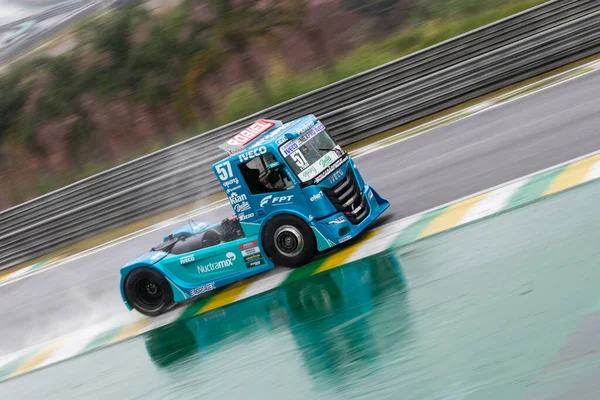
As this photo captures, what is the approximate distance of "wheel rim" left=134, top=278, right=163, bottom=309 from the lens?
10.5 meters

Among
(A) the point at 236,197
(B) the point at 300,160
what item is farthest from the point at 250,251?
(B) the point at 300,160

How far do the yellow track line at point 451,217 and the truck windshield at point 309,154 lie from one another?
1509 mm

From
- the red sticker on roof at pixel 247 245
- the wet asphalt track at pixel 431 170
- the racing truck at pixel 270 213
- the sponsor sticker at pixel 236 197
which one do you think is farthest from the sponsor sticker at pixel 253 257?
the wet asphalt track at pixel 431 170

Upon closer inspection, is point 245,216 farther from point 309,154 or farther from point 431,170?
point 431,170

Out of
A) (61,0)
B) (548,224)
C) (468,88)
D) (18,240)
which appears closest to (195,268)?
(548,224)

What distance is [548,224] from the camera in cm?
796

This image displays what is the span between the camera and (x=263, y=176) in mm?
9836

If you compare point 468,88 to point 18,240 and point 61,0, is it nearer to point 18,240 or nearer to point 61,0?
point 18,240

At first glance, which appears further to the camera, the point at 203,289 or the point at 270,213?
the point at 203,289

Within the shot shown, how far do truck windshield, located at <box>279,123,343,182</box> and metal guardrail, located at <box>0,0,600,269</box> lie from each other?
6.95 meters

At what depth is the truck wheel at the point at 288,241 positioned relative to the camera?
9.71 metres

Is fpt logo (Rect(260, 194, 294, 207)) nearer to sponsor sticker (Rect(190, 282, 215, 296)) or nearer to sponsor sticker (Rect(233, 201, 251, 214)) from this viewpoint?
sponsor sticker (Rect(233, 201, 251, 214))

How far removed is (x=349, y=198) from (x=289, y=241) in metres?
0.96

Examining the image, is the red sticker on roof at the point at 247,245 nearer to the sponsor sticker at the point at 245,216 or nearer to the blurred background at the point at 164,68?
the sponsor sticker at the point at 245,216
